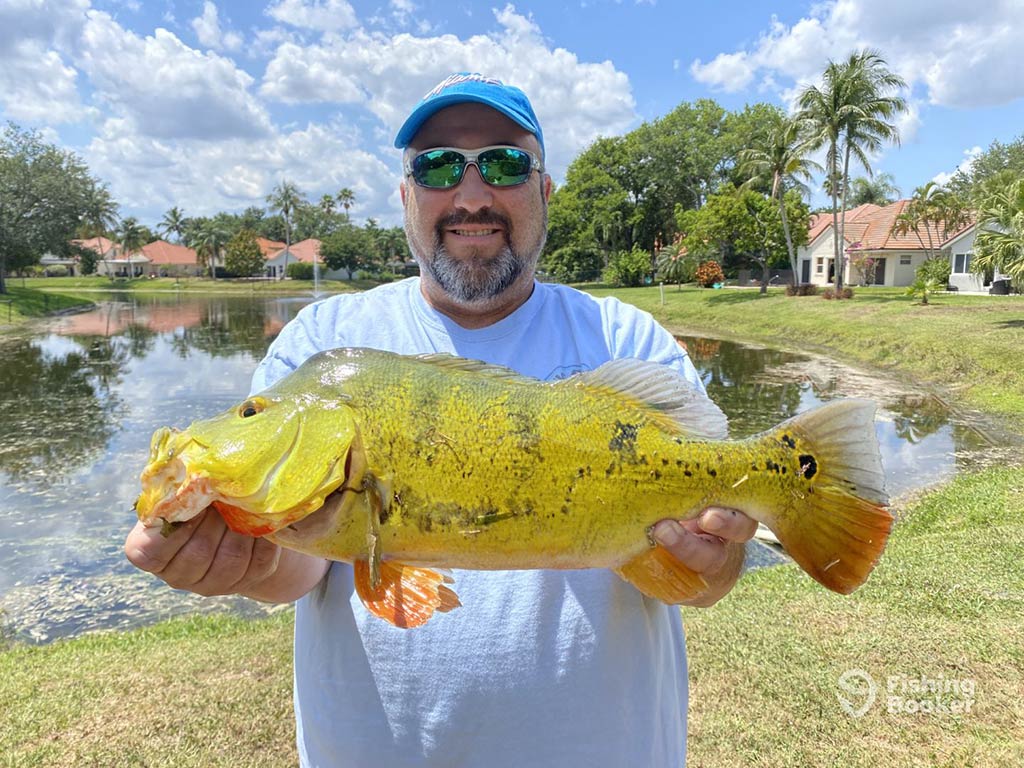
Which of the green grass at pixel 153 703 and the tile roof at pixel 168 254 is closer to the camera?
the green grass at pixel 153 703

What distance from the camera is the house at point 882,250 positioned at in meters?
40.6

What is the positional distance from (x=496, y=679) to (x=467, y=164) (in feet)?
5.72

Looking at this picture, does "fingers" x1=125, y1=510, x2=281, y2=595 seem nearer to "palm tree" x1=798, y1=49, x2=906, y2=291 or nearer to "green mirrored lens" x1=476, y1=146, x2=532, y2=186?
"green mirrored lens" x1=476, y1=146, x2=532, y2=186

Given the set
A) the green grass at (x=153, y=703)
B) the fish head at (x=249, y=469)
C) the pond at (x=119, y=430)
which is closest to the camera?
the fish head at (x=249, y=469)

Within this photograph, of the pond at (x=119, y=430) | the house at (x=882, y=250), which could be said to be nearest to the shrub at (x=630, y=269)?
the house at (x=882, y=250)

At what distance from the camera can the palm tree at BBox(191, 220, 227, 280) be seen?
92.1m

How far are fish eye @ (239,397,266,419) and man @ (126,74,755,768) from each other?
284mm

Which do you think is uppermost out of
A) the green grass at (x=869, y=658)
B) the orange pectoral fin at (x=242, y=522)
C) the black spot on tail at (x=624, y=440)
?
the black spot on tail at (x=624, y=440)

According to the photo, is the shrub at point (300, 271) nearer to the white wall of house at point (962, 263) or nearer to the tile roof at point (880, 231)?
the tile roof at point (880, 231)

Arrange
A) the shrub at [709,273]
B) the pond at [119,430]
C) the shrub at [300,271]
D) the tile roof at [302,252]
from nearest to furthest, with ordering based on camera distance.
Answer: the pond at [119,430] → the shrub at [709,273] → the shrub at [300,271] → the tile roof at [302,252]

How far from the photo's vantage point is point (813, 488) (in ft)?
5.95

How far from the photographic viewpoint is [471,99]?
2422mm

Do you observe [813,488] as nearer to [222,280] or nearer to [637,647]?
[637,647]

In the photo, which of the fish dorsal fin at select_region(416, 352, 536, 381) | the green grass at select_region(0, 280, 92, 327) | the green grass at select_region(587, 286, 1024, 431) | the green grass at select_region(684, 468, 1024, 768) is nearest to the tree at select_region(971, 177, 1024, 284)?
the green grass at select_region(587, 286, 1024, 431)
